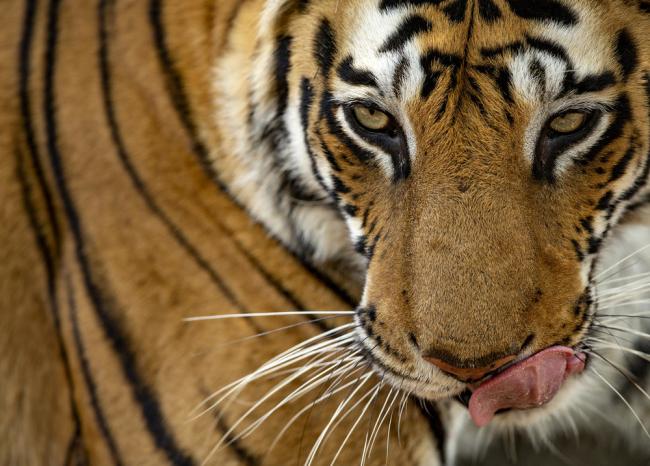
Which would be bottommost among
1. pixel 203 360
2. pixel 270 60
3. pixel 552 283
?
pixel 203 360

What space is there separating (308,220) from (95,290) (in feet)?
0.90

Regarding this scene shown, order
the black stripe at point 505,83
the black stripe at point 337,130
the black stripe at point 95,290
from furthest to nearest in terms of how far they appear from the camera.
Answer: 1. the black stripe at point 95,290
2. the black stripe at point 337,130
3. the black stripe at point 505,83

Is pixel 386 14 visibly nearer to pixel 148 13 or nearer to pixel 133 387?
pixel 148 13

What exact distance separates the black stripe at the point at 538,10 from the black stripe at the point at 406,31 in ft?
0.28

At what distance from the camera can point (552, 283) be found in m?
0.88

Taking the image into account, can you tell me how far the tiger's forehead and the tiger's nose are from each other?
25 centimetres

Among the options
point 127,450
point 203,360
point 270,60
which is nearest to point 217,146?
point 270,60

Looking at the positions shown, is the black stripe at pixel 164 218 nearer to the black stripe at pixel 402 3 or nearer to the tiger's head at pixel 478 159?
the tiger's head at pixel 478 159

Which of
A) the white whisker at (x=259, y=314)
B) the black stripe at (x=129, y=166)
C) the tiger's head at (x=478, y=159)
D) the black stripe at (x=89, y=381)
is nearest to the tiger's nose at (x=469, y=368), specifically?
the tiger's head at (x=478, y=159)

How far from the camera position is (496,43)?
0.85m

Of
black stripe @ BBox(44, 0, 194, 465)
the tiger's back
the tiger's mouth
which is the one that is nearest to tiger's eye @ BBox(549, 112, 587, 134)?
the tiger's mouth

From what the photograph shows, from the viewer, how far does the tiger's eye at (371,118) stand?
909 mm

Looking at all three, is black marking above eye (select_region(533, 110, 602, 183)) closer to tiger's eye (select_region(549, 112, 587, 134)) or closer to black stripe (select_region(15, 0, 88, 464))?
tiger's eye (select_region(549, 112, 587, 134))

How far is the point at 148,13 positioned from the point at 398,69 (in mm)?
400
